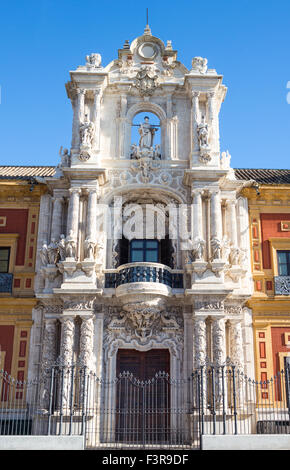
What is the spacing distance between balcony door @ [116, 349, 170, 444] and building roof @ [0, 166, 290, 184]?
807 centimetres

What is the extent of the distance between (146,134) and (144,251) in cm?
465

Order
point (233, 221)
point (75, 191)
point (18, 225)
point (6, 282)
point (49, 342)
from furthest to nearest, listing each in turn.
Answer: point (18, 225), point (233, 221), point (6, 282), point (75, 191), point (49, 342)

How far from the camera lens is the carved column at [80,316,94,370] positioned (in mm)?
17562

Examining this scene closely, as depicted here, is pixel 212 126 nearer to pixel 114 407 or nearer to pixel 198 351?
pixel 198 351

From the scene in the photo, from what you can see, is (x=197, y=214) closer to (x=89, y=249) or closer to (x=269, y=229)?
(x=269, y=229)

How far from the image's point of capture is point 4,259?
20312 millimetres

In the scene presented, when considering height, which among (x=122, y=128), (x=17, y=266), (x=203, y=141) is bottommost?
(x=17, y=266)

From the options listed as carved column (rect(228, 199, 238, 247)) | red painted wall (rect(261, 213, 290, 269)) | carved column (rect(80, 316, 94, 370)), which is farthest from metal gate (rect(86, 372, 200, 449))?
red painted wall (rect(261, 213, 290, 269))

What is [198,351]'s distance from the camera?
17.6m

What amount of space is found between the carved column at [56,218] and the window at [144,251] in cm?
272

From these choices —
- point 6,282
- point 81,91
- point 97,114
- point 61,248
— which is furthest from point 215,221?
point 6,282

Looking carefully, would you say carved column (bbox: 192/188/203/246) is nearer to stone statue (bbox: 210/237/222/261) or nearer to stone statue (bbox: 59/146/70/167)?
stone statue (bbox: 210/237/222/261)

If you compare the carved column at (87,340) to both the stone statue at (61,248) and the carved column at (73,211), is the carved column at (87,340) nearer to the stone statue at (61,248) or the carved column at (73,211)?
the stone statue at (61,248)
